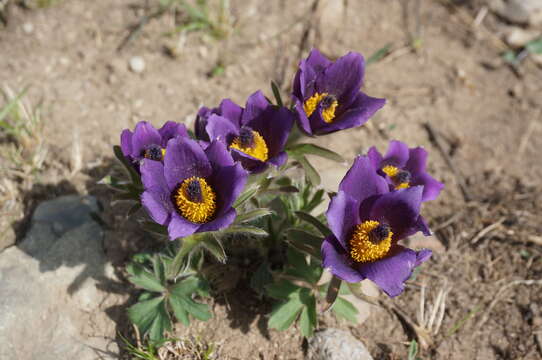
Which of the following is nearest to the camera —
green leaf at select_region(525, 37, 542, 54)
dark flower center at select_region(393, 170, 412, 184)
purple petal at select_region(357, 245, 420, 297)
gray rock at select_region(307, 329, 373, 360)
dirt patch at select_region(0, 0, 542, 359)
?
purple petal at select_region(357, 245, 420, 297)

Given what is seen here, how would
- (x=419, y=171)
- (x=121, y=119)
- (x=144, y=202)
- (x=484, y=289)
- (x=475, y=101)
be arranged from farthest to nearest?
(x=475, y=101) → (x=121, y=119) → (x=484, y=289) → (x=419, y=171) → (x=144, y=202)

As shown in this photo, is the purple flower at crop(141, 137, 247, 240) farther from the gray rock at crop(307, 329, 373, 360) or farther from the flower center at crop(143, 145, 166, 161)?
the gray rock at crop(307, 329, 373, 360)

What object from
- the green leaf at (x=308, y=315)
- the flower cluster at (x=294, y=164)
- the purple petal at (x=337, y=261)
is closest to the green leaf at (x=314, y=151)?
the flower cluster at (x=294, y=164)

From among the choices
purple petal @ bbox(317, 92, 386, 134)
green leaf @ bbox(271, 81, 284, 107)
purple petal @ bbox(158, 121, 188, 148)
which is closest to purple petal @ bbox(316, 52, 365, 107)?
purple petal @ bbox(317, 92, 386, 134)

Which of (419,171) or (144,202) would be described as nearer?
(144,202)

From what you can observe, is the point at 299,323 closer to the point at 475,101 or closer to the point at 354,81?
the point at 354,81

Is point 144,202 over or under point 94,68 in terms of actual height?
over

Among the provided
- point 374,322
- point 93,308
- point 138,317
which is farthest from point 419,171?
point 93,308
